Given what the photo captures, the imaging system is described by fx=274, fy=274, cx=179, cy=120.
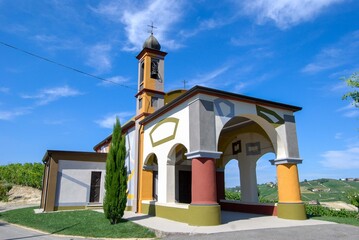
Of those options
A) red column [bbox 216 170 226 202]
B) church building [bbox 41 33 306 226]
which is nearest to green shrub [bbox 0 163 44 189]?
church building [bbox 41 33 306 226]

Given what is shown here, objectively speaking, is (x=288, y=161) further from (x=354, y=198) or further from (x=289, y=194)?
(x=354, y=198)

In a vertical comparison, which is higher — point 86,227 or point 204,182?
point 204,182

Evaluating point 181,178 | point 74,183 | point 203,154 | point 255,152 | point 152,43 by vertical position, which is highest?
point 152,43

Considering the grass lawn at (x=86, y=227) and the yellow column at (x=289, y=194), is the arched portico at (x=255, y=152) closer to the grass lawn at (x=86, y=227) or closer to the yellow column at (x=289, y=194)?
the yellow column at (x=289, y=194)

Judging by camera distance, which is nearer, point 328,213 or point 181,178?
point 328,213

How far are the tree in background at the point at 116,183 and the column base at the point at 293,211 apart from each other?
6617 millimetres

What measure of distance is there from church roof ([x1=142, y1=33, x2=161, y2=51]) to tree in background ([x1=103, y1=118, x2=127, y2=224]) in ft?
21.6

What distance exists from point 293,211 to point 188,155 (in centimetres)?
500

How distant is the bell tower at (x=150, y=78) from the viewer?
1550 cm

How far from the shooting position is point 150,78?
15836 millimetres

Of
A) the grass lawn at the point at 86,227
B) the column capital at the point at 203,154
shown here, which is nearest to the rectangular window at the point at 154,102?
the column capital at the point at 203,154

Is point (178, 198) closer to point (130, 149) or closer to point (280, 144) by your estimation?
point (130, 149)

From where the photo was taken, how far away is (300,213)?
36.4ft

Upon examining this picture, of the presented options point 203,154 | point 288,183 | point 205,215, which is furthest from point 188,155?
point 288,183
